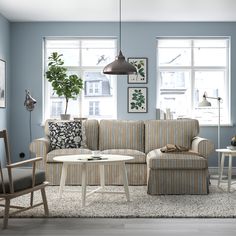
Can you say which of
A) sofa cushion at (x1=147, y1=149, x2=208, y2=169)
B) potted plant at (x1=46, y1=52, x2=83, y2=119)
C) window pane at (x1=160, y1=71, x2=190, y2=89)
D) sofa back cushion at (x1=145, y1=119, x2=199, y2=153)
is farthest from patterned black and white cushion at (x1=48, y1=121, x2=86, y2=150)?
window pane at (x1=160, y1=71, x2=190, y2=89)

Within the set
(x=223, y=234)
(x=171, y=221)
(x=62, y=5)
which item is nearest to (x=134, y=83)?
(x=62, y=5)

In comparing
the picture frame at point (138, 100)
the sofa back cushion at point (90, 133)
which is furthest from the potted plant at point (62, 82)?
the picture frame at point (138, 100)

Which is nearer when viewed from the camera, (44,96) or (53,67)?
(53,67)

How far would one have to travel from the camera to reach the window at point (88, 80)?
25.7ft

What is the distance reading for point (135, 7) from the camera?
6.67 m

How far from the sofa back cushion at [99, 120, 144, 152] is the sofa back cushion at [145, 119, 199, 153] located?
0.11 m

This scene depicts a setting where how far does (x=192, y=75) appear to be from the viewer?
308 inches

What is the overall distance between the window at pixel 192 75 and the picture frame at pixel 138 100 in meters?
0.27

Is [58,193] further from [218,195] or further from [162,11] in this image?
[162,11]

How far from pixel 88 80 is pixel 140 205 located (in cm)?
347

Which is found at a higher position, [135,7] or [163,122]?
[135,7]

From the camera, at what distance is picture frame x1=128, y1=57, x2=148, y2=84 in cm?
763

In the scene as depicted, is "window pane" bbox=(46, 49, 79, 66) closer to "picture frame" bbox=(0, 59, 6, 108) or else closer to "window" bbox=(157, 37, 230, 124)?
"picture frame" bbox=(0, 59, 6, 108)

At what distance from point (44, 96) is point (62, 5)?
69.1 inches
